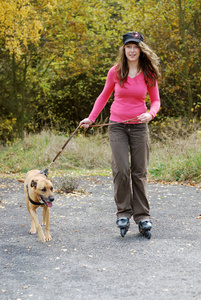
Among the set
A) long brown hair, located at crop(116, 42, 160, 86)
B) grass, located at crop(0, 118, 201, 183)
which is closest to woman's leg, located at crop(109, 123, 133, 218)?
long brown hair, located at crop(116, 42, 160, 86)

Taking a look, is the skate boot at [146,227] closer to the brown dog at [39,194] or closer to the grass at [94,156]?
the brown dog at [39,194]

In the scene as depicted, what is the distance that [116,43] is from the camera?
15781mm

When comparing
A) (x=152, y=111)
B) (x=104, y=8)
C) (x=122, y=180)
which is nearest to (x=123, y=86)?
(x=152, y=111)

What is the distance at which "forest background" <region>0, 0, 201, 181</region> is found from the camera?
12.2m

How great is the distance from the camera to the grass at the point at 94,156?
9109mm

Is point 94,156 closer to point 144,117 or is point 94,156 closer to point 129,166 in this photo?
point 129,166

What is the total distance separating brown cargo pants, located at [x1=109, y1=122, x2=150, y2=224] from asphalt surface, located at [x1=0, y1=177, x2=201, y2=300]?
0.36m

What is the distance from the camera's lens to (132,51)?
14.4 feet

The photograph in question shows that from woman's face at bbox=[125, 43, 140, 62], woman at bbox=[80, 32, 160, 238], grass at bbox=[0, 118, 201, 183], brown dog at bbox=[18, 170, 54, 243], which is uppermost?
woman's face at bbox=[125, 43, 140, 62]

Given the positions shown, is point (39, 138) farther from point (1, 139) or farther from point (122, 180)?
point (122, 180)

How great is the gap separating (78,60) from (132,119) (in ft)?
37.0

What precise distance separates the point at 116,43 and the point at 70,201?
10078 mm

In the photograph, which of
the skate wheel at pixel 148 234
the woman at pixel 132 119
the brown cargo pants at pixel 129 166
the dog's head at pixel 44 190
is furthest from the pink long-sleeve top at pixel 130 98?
the skate wheel at pixel 148 234

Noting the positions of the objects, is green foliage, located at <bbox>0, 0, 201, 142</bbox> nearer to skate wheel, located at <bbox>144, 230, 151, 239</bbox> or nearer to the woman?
the woman
